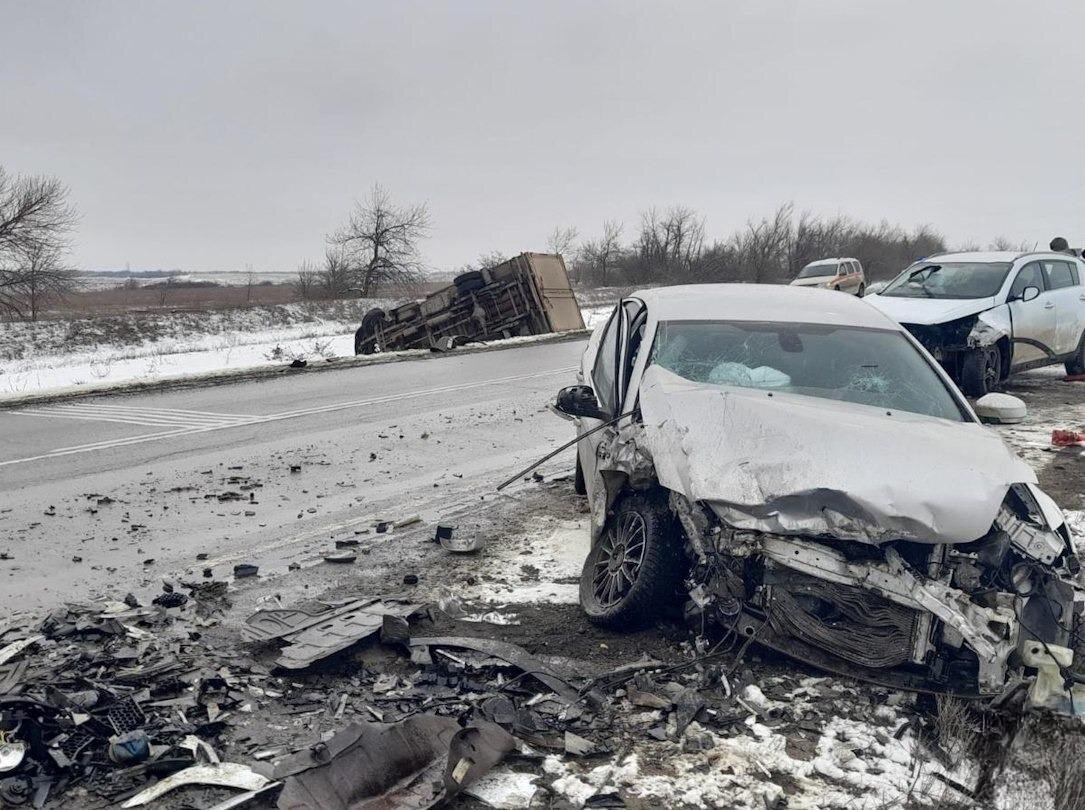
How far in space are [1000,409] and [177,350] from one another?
27698 mm

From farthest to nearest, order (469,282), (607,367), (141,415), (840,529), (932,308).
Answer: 1. (469,282)
2. (932,308)
3. (141,415)
4. (607,367)
5. (840,529)

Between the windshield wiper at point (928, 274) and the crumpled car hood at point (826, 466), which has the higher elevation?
the windshield wiper at point (928, 274)

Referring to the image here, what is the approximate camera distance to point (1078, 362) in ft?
46.1

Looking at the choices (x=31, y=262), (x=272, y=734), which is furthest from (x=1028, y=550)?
(x=31, y=262)

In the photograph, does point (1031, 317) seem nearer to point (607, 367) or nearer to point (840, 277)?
point (607, 367)

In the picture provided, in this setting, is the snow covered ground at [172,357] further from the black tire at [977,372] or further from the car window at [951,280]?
the black tire at [977,372]

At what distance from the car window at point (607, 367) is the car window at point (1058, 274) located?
9.83m

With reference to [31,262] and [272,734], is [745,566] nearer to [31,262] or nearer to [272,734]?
[272,734]

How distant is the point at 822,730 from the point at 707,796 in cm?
76

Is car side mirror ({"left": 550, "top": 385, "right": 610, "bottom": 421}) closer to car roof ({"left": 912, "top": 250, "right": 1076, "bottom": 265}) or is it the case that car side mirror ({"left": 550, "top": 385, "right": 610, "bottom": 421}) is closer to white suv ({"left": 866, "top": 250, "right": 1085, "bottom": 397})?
white suv ({"left": 866, "top": 250, "right": 1085, "bottom": 397})

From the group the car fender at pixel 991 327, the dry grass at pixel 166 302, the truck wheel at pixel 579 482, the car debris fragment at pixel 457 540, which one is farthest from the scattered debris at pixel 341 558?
the dry grass at pixel 166 302

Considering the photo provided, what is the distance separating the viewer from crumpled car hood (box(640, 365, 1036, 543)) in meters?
3.65

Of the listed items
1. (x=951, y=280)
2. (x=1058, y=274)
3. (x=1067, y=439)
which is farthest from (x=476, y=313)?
(x=1067, y=439)

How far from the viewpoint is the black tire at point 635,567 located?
436 centimetres
